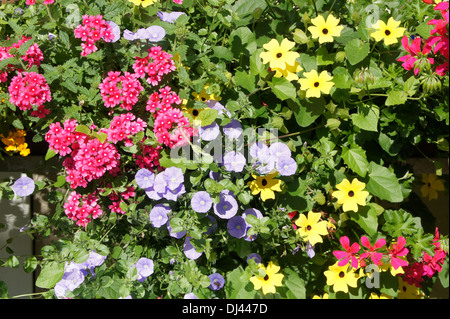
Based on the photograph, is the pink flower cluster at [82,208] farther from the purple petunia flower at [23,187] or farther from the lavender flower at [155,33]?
the lavender flower at [155,33]

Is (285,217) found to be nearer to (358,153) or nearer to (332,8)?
(358,153)

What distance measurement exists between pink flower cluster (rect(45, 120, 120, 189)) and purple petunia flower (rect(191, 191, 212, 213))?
0.26 meters

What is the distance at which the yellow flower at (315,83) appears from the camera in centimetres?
143

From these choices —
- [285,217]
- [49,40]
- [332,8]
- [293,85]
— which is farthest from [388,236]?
[49,40]

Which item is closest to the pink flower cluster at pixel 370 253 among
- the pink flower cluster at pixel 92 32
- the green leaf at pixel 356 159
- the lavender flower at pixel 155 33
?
the green leaf at pixel 356 159

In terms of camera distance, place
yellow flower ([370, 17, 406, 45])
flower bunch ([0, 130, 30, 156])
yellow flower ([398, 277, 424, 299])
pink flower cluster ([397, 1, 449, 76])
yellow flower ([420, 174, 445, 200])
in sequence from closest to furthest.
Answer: pink flower cluster ([397, 1, 449, 76]), yellow flower ([370, 17, 406, 45]), flower bunch ([0, 130, 30, 156]), yellow flower ([398, 277, 424, 299]), yellow flower ([420, 174, 445, 200])

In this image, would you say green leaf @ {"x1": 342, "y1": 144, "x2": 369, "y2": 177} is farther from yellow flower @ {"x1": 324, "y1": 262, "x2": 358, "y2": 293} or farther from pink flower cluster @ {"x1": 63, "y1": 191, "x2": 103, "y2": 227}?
pink flower cluster @ {"x1": 63, "y1": 191, "x2": 103, "y2": 227}

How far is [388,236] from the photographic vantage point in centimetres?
159

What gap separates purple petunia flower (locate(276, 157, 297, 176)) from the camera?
4.70ft

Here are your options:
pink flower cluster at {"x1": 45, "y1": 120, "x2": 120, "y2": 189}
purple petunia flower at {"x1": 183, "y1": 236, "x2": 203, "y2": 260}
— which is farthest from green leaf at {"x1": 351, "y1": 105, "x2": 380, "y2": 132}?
pink flower cluster at {"x1": 45, "y1": 120, "x2": 120, "y2": 189}

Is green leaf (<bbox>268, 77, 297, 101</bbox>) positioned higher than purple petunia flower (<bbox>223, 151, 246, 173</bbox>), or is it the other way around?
green leaf (<bbox>268, 77, 297, 101</bbox>)

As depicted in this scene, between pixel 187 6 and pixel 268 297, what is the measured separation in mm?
999

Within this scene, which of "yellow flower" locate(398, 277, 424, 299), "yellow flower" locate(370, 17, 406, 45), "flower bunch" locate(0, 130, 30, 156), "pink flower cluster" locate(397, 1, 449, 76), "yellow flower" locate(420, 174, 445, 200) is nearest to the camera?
"pink flower cluster" locate(397, 1, 449, 76)

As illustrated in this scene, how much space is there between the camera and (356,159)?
58.3 inches
